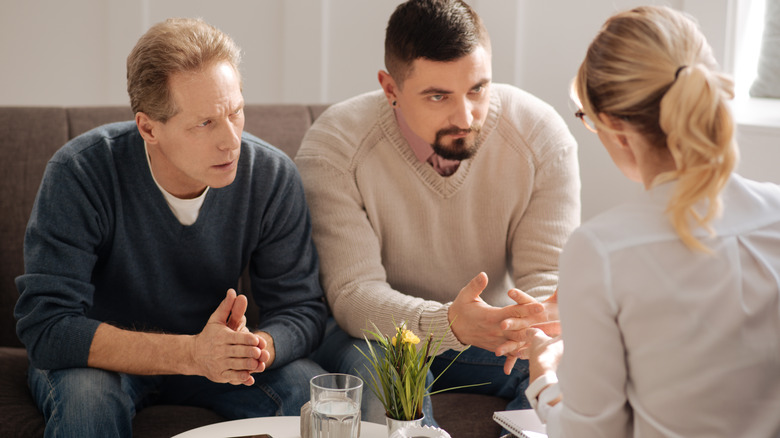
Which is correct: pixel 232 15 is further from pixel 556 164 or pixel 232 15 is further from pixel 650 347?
pixel 650 347

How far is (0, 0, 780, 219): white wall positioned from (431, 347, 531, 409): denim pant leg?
3.34ft

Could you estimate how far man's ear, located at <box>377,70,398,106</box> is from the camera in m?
2.15

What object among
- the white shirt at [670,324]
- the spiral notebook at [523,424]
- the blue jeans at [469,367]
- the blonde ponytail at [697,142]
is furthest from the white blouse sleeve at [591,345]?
the blue jeans at [469,367]

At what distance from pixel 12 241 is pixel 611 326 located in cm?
179

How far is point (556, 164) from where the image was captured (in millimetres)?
2158

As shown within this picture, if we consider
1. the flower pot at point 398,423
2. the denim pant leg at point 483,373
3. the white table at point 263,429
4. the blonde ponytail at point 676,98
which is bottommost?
the denim pant leg at point 483,373

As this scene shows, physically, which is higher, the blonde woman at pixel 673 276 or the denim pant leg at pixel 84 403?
the blonde woman at pixel 673 276

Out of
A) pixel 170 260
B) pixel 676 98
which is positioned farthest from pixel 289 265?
pixel 676 98

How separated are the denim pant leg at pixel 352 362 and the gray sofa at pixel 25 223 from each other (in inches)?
6.6

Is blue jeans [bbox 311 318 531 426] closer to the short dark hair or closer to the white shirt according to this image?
the short dark hair

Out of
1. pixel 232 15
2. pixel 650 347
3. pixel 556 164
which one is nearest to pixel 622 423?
pixel 650 347

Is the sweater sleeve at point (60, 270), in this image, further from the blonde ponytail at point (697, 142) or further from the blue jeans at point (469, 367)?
the blonde ponytail at point (697, 142)

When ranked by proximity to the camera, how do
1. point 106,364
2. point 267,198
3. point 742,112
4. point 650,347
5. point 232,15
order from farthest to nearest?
point 232,15 → point 742,112 → point 267,198 → point 106,364 → point 650,347

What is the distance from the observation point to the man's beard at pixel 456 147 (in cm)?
207
